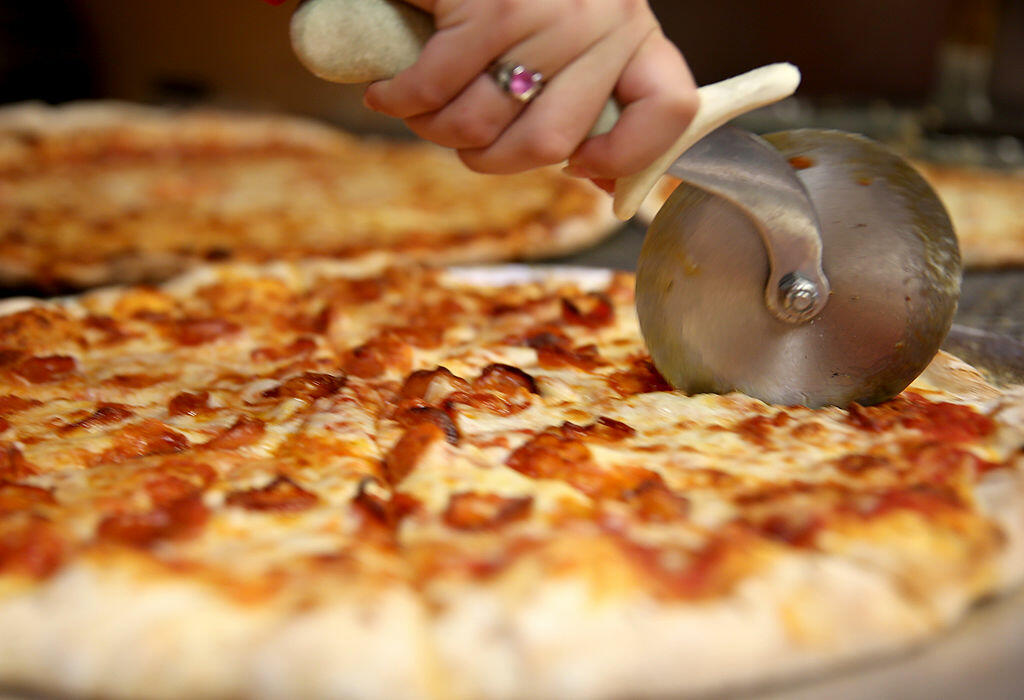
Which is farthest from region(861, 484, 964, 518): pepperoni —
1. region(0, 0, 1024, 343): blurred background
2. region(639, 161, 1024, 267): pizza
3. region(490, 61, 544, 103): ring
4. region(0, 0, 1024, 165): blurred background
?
region(0, 0, 1024, 165): blurred background

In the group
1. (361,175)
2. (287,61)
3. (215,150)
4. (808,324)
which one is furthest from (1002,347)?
(287,61)

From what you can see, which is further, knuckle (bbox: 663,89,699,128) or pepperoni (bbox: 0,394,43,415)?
pepperoni (bbox: 0,394,43,415)

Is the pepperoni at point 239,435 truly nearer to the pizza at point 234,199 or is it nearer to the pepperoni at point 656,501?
the pepperoni at point 656,501

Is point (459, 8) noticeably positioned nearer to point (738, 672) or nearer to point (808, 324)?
point (808, 324)

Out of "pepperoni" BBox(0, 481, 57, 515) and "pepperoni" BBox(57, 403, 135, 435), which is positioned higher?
"pepperoni" BBox(0, 481, 57, 515)

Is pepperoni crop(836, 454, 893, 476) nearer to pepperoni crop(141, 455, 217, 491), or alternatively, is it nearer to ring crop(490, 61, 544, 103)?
ring crop(490, 61, 544, 103)

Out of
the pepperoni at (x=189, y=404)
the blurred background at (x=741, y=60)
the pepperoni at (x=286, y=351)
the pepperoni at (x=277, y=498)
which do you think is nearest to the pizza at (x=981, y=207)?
the blurred background at (x=741, y=60)

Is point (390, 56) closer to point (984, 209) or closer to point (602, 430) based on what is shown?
point (602, 430)

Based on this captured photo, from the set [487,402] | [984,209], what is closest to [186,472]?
[487,402]
